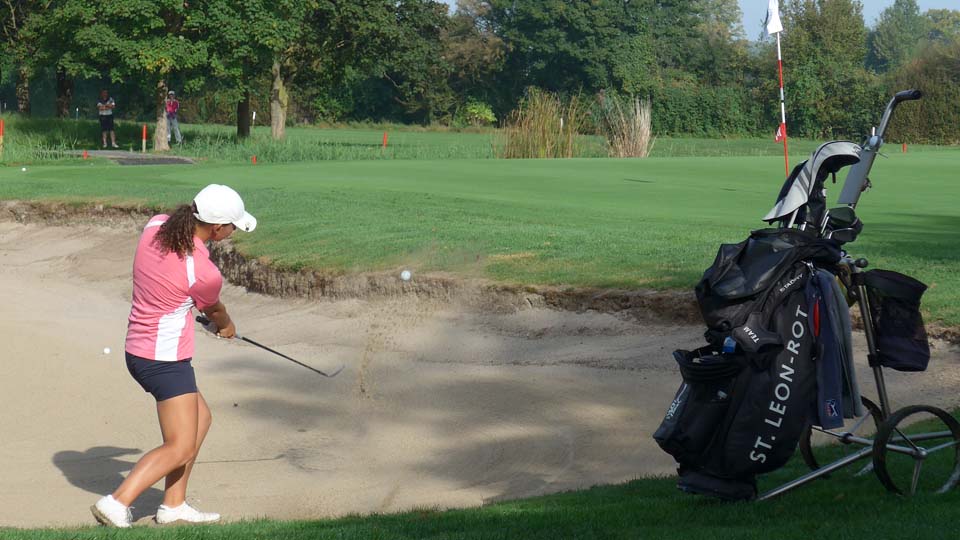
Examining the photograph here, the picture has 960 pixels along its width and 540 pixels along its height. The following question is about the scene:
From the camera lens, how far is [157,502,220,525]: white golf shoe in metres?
6.55

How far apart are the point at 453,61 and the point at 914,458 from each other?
75.9 m

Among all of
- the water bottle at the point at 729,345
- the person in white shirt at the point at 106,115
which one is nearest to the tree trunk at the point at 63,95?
the person in white shirt at the point at 106,115

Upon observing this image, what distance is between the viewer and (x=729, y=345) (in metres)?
5.14

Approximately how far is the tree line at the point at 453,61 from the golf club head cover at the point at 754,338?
3190 centimetres

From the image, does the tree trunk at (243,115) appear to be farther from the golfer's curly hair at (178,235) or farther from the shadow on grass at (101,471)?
the golfer's curly hair at (178,235)

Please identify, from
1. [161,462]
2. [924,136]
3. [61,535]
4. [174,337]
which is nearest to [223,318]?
[174,337]

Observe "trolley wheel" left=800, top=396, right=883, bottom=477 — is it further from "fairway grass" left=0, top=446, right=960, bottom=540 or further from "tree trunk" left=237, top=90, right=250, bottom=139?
"tree trunk" left=237, top=90, right=250, bottom=139

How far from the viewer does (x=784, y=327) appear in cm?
518

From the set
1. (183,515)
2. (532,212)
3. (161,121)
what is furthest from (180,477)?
(161,121)

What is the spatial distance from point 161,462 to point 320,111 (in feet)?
230

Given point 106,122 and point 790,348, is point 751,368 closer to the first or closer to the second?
point 790,348

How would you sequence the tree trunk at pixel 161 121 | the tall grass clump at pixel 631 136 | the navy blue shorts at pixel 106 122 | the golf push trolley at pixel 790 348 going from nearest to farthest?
the golf push trolley at pixel 790 348
the tall grass clump at pixel 631 136
the tree trunk at pixel 161 121
the navy blue shorts at pixel 106 122

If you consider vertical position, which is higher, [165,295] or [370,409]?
[165,295]

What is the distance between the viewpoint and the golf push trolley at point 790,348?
5156 mm
